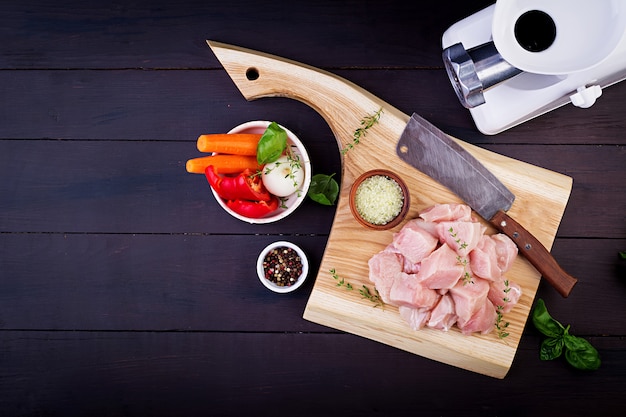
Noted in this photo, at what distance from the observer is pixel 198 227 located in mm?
1553

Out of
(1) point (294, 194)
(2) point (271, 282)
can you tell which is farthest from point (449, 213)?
(2) point (271, 282)

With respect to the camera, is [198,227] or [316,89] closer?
[316,89]

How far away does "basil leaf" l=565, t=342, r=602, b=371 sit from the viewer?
4.71 ft

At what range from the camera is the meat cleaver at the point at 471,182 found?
51.9 inches

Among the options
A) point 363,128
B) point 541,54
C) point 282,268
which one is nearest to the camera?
point 541,54

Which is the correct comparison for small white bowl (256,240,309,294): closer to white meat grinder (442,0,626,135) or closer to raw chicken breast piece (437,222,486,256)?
raw chicken breast piece (437,222,486,256)

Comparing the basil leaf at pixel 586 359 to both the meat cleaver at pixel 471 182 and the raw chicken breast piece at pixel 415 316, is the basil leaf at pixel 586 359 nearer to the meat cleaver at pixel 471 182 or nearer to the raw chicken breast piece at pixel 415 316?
the meat cleaver at pixel 471 182

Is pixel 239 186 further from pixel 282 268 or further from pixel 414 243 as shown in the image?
pixel 414 243

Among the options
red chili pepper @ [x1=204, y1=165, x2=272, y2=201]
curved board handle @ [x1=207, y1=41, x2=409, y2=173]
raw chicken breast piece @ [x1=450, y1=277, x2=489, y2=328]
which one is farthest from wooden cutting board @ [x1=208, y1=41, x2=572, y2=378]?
red chili pepper @ [x1=204, y1=165, x2=272, y2=201]

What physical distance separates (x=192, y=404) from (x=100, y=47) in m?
1.13

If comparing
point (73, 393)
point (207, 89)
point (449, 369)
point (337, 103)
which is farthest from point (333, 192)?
point (73, 393)

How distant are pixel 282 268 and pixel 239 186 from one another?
30cm

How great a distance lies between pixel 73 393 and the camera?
1.58 m

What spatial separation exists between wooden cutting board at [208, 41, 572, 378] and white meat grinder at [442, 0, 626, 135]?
20 centimetres
